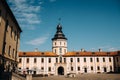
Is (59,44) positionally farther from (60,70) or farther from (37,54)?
Result: (60,70)

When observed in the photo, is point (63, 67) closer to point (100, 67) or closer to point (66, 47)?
point (66, 47)

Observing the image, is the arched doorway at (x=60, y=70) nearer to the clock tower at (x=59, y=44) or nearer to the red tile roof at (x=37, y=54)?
the red tile roof at (x=37, y=54)

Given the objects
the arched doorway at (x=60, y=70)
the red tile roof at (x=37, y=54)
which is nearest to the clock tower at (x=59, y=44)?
the red tile roof at (x=37, y=54)

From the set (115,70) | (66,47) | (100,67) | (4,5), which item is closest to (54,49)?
(66,47)

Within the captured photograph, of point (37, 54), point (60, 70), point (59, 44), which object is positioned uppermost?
point (59, 44)

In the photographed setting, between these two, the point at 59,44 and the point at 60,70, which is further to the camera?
the point at 59,44

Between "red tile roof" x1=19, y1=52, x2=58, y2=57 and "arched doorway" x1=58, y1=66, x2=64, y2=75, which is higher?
"red tile roof" x1=19, y1=52, x2=58, y2=57

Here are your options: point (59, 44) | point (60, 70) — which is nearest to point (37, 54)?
point (59, 44)

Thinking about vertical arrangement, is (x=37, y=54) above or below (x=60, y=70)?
above

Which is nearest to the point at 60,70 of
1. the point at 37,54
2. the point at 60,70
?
the point at 60,70

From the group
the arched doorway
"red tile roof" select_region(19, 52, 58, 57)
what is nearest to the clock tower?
"red tile roof" select_region(19, 52, 58, 57)

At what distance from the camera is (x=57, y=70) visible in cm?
5459

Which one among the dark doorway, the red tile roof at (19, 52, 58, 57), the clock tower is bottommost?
the dark doorway

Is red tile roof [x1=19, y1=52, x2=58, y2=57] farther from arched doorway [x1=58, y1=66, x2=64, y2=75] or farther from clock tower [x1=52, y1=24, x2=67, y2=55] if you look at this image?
arched doorway [x1=58, y1=66, x2=64, y2=75]
